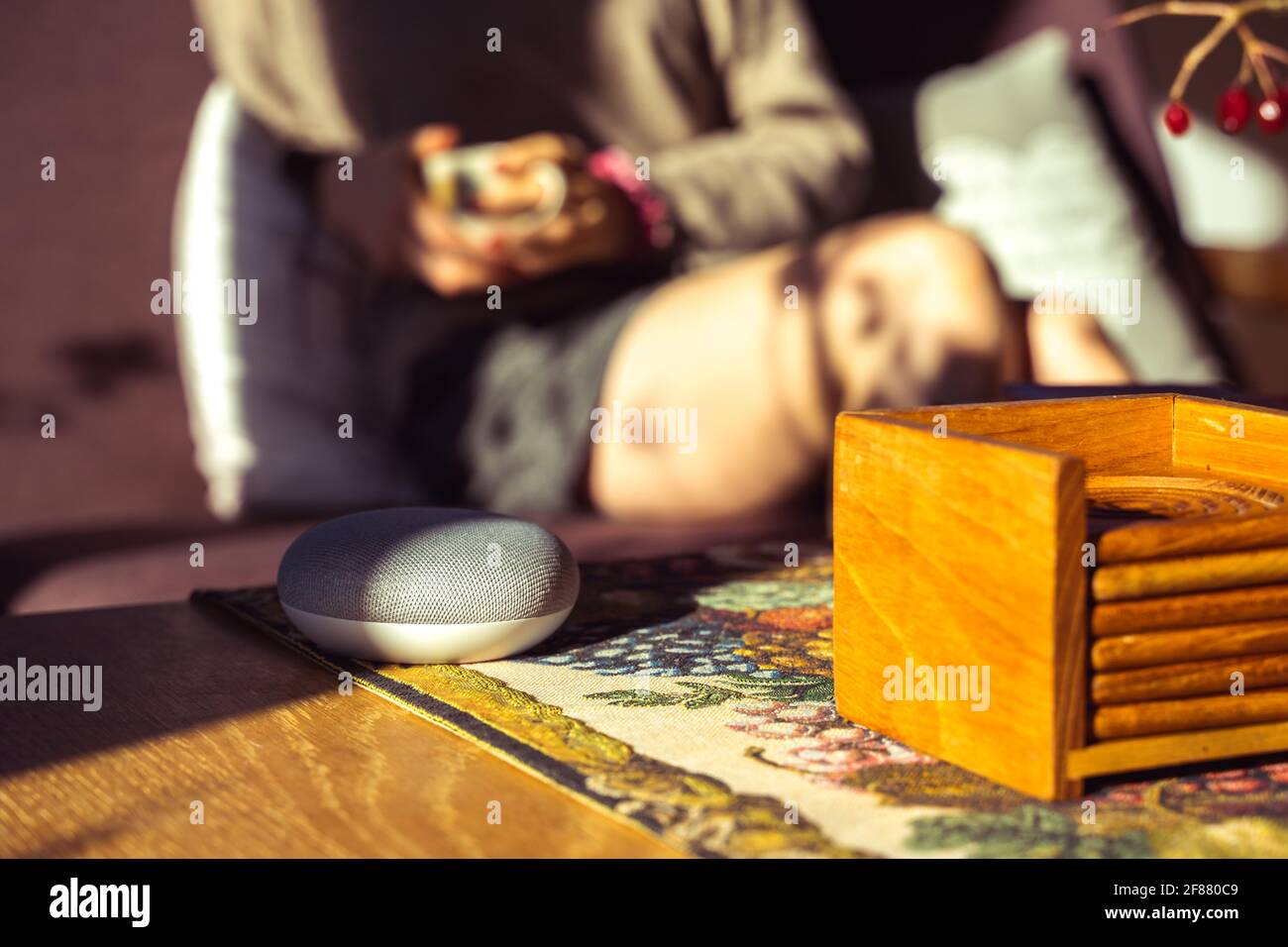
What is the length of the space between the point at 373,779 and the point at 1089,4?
1.94 meters

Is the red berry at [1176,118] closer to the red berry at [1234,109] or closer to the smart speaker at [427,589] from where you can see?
the red berry at [1234,109]

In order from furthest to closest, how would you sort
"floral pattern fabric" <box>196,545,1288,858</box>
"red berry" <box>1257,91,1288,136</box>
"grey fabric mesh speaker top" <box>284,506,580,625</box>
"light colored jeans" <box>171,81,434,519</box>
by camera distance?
"light colored jeans" <box>171,81,434,519</box>, "red berry" <box>1257,91,1288,136</box>, "grey fabric mesh speaker top" <box>284,506,580,625</box>, "floral pattern fabric" <box>196,545,1288,858</box>

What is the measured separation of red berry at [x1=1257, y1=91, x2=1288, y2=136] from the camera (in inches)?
38.9

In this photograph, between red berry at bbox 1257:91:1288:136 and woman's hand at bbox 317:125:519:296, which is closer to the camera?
red berry at bbox 1257:91:1288:136

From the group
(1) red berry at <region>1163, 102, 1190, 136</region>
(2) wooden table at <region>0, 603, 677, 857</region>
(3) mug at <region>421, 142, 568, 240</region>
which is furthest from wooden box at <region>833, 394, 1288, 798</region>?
(3) mug at <region>421, 142, 568, 240</region>

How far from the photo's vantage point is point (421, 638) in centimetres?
78

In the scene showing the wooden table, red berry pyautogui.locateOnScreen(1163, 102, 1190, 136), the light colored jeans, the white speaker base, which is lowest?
the wooden table

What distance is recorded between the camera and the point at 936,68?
2410 mm

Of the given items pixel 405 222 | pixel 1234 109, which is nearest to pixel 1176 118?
pixel 1234 109

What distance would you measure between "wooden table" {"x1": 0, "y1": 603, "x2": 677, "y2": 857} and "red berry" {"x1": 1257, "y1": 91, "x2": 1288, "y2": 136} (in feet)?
2.30

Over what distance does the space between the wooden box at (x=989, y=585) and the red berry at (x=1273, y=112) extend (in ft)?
1.18

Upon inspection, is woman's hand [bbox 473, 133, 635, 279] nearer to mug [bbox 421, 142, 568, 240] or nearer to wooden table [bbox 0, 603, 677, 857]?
mug [bbox 421, 142, 568, 240]

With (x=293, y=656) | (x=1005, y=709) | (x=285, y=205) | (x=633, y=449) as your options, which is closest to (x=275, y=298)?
(x=285, y=205)
